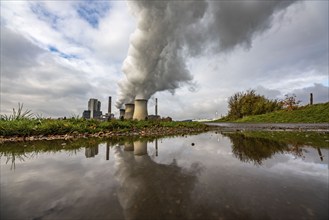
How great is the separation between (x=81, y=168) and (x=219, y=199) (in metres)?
2.15

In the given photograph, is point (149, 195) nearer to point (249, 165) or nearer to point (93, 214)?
point (93, 214)

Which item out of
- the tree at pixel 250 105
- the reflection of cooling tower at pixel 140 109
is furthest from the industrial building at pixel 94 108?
the tree at pixel 250 105

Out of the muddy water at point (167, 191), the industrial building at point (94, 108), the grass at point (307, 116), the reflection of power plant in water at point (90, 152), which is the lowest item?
the muddy water at point (167, 191)

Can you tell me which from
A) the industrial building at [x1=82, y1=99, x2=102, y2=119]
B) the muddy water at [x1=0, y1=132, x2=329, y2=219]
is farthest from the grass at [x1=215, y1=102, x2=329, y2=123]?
the industrial building at [x1=82, y1=99, x2=102, y2=119]

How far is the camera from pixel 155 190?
183 cm

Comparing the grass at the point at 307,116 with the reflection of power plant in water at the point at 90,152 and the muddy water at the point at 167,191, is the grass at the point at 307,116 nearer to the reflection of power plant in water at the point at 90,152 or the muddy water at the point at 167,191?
the muddy water at the point at 167,191

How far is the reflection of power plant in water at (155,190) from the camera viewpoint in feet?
4.58

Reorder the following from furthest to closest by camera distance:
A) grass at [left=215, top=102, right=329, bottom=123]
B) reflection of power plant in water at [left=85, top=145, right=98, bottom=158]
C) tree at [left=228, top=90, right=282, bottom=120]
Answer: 1. tree at [left=228, top=90, right=282, bottom=120]
2. grass at [left=215, top=102, right=329, bottom=123]
3. reflection of power plant in water at [left=85, top=145, right=98, bottom=158]

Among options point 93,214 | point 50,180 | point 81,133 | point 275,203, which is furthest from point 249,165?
point 81,133

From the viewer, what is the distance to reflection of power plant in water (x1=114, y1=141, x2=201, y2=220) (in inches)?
54.9

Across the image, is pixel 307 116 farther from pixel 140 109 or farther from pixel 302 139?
pixel 302 139

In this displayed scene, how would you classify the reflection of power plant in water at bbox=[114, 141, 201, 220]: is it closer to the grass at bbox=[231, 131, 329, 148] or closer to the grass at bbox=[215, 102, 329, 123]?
the grass at bbox=[231, 131, 329, 148]

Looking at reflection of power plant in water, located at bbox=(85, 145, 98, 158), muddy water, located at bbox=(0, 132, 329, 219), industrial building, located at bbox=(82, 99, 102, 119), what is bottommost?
muddy water, located at bbox=(0, 132, 329, 219)

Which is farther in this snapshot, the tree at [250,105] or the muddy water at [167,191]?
the tree at [250,105]
